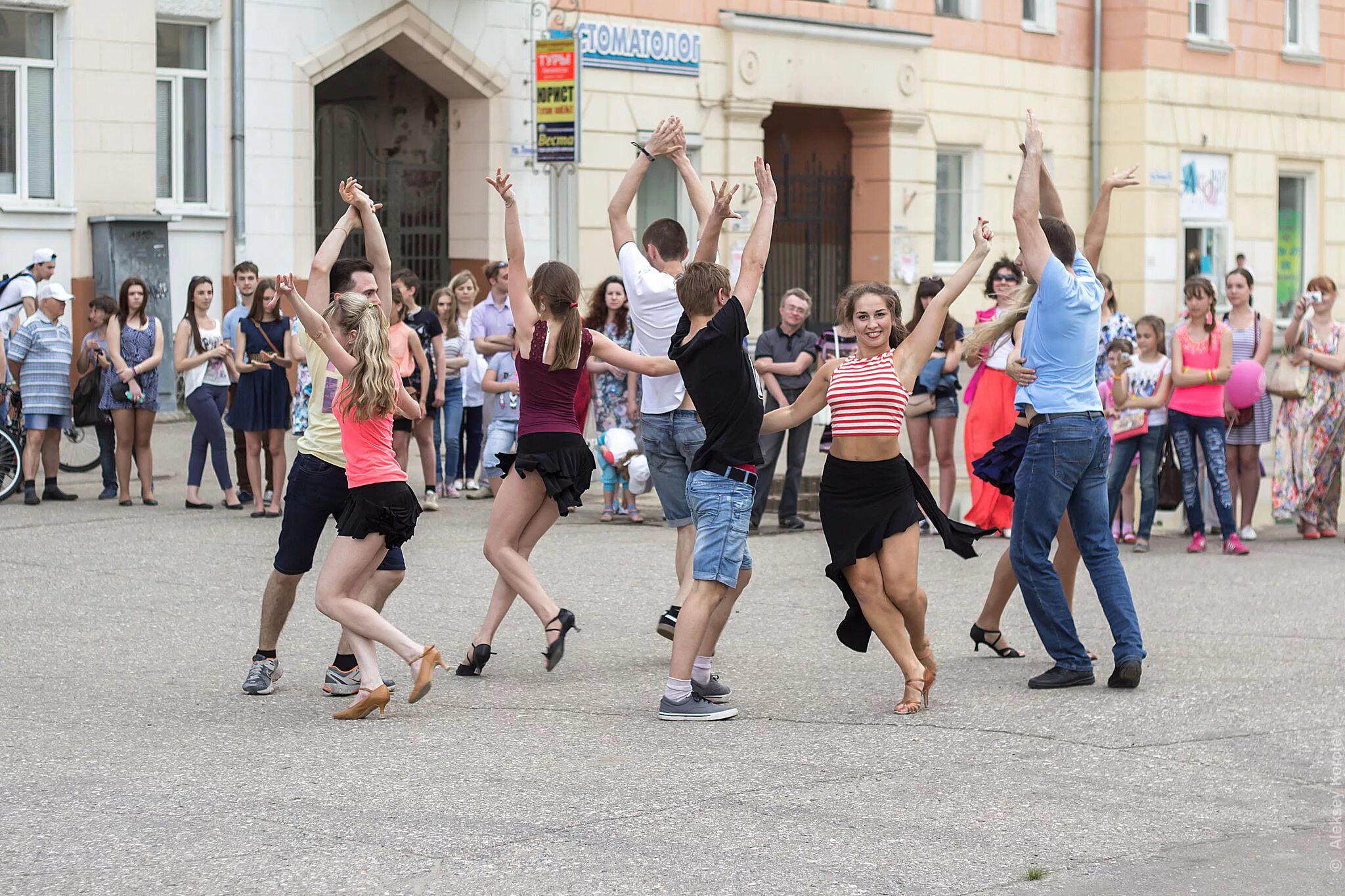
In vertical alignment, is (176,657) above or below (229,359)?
below

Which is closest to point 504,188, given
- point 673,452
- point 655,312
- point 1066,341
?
point 655,312

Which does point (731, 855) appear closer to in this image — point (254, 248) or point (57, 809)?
point (57, 809)

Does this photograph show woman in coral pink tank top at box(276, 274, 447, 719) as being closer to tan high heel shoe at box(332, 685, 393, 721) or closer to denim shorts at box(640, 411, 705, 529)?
tan high heel shoe at box(332, 685, 393, 721)

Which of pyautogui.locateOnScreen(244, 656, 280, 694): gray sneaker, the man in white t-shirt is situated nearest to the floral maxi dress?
the man in white t-shirt

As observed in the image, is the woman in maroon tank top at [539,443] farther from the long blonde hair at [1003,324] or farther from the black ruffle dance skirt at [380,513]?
the long blonde hair at [1003,324]

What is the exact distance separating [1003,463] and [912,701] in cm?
143

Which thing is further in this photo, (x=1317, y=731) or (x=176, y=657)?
(x=176, y=657)

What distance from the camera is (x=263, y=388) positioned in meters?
13.2

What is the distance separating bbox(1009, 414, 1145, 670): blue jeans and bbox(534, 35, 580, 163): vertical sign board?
12.2 meters

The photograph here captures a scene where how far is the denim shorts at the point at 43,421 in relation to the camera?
13.8m

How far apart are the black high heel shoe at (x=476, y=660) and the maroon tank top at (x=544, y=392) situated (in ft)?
2.99

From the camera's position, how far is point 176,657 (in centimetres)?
831

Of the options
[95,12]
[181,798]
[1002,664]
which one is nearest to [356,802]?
[181,798]

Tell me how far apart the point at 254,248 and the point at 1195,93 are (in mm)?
16106
